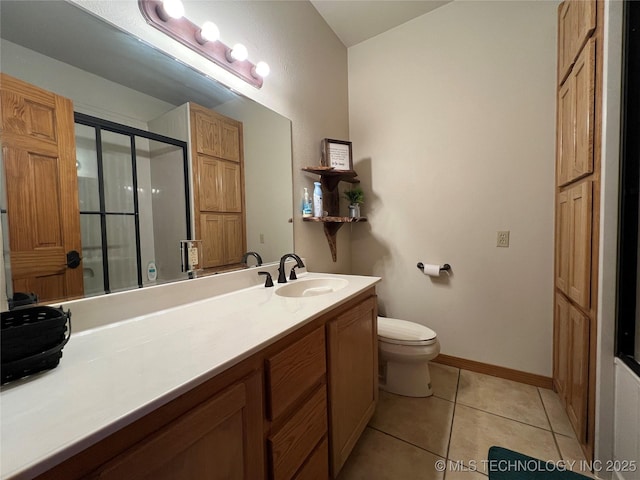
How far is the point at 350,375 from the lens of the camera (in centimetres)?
115

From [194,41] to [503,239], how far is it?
211cm

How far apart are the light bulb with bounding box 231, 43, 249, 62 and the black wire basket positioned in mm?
1278

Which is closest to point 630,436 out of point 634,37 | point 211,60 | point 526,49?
point 634,37

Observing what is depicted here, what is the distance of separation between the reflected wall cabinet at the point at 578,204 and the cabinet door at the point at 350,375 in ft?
3.09

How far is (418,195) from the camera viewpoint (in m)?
2.03

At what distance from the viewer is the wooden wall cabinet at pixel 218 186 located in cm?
118

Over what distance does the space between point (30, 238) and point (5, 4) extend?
0.64 metres

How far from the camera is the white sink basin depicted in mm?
1428

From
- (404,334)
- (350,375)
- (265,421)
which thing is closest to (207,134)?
(265,421)

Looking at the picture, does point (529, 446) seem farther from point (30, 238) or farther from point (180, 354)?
point (30, 238)

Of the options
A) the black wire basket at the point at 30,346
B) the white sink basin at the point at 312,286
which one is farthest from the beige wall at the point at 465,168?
the black wire basket at the point at 30,346

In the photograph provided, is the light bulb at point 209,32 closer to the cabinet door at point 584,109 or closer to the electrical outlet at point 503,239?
the cabinet door at point 584,109

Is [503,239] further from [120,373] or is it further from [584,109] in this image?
[120,373]

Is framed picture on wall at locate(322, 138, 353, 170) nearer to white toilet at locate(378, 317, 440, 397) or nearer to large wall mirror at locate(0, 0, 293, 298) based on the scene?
large wall mirror at locate(0, 0, 293, 298)
